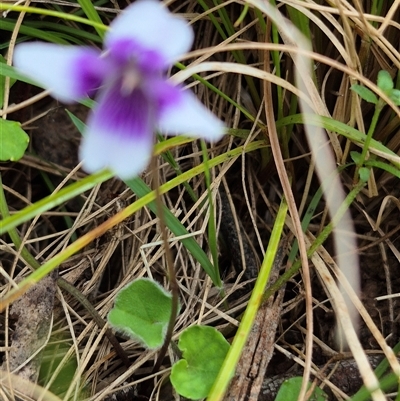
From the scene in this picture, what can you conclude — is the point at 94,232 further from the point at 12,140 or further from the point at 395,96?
the point at 395,96

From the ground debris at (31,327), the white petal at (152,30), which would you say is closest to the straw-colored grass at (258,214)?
the ground debris at (31,327)

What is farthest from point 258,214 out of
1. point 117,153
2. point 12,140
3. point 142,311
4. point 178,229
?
point 117,153

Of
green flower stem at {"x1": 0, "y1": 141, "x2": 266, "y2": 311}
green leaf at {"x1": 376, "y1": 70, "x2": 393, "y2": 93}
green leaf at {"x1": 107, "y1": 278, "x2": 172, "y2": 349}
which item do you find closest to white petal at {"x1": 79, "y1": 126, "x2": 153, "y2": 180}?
green flower stem at {"x1": 0, "y1": 141, "x2": 266, "y2": 311}

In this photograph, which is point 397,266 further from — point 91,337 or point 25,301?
point 25,301

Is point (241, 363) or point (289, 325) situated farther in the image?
point (289, 325)

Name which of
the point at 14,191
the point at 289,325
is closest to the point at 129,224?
the point at 14,191

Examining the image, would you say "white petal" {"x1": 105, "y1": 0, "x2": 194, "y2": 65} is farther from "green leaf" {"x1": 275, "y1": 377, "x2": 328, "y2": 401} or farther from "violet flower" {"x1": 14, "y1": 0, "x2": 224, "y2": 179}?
"green leaf" {"x1": 275, "y1": 377, "x2": 328, "y2": 401}
